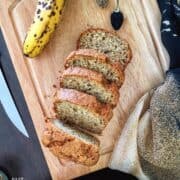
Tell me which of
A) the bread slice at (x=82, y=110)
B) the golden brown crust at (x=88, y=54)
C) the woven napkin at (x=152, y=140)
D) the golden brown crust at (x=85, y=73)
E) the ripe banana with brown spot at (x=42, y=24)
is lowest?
the woven napkin at (x=152, y=140)

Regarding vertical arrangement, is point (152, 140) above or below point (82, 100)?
below

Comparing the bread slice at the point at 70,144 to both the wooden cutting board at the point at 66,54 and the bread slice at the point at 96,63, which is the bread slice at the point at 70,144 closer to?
the wooden cutting board at the point at 66,54

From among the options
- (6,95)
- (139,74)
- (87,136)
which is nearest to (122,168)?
(87,136)

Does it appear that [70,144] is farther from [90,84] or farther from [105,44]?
[105,44]

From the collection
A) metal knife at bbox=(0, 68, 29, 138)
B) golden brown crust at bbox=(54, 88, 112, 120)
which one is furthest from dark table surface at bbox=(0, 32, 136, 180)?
golden brown crust at bbox=(54, 88, 112, 120)

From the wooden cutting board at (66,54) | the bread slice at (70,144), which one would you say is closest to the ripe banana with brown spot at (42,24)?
the wooden cutting board at (66,54)

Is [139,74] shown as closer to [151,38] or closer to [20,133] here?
[151,38]

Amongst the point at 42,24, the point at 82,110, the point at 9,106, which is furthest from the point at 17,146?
the point at 42,24
